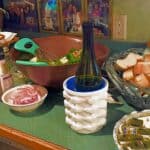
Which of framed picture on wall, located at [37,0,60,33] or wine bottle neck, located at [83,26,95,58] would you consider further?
framed picture on wall, located at [37,0,60,33]

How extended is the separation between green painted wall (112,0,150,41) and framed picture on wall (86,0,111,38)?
1.2 inches

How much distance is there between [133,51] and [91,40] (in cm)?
29

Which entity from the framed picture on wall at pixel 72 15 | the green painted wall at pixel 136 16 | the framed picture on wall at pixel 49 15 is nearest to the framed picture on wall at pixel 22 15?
the framed picture on wall at pixel 49 15

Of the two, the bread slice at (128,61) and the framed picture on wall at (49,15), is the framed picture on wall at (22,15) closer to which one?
the framed picture on wall at (49,15)

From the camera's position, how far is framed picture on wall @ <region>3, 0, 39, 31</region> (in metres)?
1.37

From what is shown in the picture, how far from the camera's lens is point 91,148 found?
718 millimetres

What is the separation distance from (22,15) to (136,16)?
58 centimetres

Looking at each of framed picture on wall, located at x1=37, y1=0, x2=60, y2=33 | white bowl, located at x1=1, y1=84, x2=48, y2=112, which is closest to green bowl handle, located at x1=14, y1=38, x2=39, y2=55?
white bowl, located at x1=1, y1=84, x2=48, y2=112

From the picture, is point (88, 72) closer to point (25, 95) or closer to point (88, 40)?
point (88, 40)

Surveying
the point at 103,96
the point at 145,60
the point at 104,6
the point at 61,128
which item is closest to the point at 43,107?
the point at 61,128

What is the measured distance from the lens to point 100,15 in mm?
1178

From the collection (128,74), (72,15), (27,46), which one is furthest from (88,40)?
(72,15)

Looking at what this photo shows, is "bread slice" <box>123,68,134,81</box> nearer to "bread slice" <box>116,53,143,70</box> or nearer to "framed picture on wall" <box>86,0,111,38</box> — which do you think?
"bread slice" <box>116,53,143,70</box>

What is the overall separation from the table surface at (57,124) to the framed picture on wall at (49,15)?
1.48 ft
